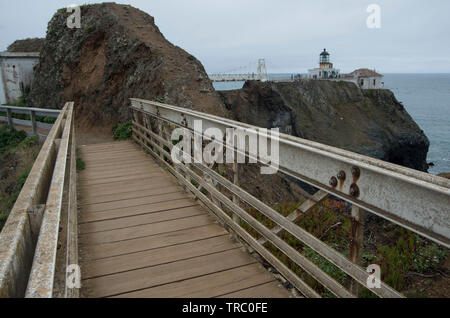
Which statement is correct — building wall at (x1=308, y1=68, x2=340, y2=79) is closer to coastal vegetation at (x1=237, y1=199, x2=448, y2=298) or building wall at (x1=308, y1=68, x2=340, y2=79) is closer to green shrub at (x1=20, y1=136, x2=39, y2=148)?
green shrub at (x1=20, y1=136, x2=39, y2=148)

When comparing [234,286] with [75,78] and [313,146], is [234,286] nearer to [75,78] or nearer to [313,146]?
[313,146]

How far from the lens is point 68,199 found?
3303 mm

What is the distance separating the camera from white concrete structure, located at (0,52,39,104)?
65.4 ft

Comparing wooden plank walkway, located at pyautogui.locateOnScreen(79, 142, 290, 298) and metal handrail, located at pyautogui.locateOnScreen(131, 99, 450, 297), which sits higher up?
→ metal handrail, located at pyautogui.locateOnScreen(131, 99, 450, 297)

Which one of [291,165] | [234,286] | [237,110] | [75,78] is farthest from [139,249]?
[237,110]

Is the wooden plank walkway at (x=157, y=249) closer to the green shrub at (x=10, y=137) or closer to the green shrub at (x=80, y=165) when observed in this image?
the green shrub at (x=80, y=165)

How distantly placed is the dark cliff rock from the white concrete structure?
236 cm

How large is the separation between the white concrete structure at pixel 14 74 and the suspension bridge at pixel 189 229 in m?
17.6

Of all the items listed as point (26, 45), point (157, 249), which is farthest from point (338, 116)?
point (157, 249)

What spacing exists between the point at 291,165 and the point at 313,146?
Answer: 236 mm

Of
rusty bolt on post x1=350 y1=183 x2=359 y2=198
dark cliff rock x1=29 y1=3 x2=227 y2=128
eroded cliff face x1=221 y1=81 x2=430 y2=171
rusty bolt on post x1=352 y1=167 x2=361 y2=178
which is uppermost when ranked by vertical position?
dark cliff rock x1=29 y1=3 x2=227 y2=128

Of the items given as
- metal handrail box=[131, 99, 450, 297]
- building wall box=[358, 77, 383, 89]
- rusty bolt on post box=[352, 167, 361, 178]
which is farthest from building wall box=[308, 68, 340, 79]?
rusty bolt on post box=[352, 167, 361, 178]

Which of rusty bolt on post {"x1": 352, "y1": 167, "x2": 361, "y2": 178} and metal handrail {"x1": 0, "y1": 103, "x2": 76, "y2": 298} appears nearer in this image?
metal handrail {"x1": 0, "y1": 103, "x2": 76, "y2": 298}

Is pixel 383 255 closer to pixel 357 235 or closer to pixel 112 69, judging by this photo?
pixel 357 235
